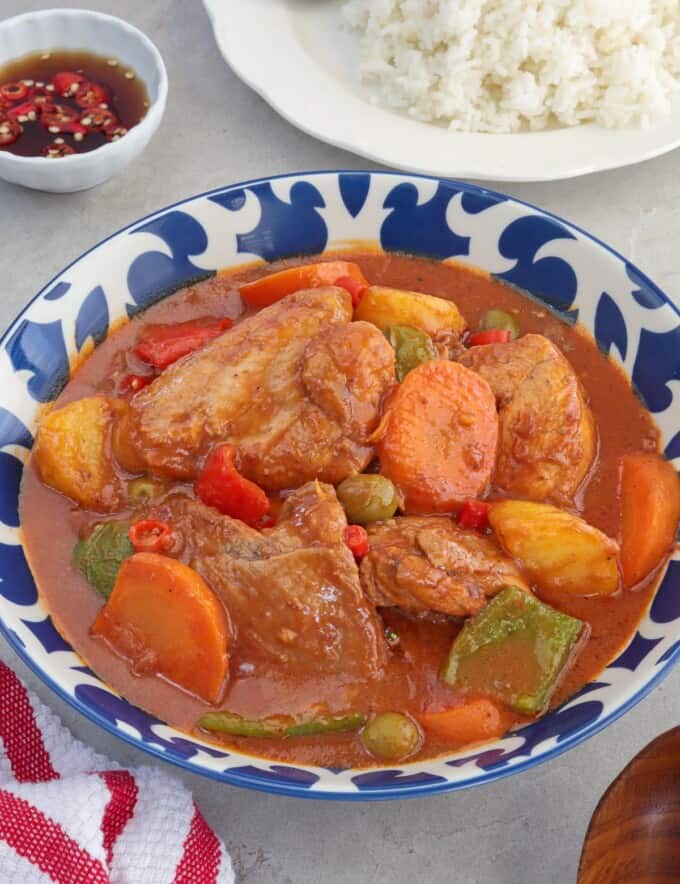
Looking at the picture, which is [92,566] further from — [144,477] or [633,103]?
[633,103]

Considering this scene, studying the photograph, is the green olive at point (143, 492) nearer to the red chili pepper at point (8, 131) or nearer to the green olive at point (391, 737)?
the green olive at point (391, 737)

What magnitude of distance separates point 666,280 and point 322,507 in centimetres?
201

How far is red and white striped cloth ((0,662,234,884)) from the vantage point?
2609 mm

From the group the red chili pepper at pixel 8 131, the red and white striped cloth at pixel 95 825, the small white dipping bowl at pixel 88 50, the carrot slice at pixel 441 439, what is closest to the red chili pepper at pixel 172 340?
the carrot slice at pixel 441 439

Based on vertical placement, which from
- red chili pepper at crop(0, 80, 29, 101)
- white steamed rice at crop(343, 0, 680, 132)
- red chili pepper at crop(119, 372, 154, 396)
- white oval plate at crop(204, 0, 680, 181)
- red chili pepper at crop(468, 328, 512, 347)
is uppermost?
white steamed rice at crop(343, 0, 680, 132)

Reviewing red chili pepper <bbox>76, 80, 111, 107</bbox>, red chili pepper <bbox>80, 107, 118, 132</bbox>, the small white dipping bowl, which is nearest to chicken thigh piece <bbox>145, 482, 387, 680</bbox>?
the small white dipping bowl

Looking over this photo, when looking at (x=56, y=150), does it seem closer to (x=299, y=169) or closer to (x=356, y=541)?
(x=299, y=169)

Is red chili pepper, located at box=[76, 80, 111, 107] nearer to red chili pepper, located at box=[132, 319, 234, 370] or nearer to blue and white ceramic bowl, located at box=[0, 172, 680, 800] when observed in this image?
blue and white ceramic bowl, located at box=[0, 172, 680, 800]

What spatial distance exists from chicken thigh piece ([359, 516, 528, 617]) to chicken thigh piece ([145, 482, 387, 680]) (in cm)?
7

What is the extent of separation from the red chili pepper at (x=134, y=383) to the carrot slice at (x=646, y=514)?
60.4 inches

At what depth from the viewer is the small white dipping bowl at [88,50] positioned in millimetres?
4148

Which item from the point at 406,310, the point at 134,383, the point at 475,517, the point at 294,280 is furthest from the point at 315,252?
the point at 475,517

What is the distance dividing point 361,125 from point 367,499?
1995 millimetres

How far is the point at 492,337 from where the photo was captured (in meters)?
3.44
